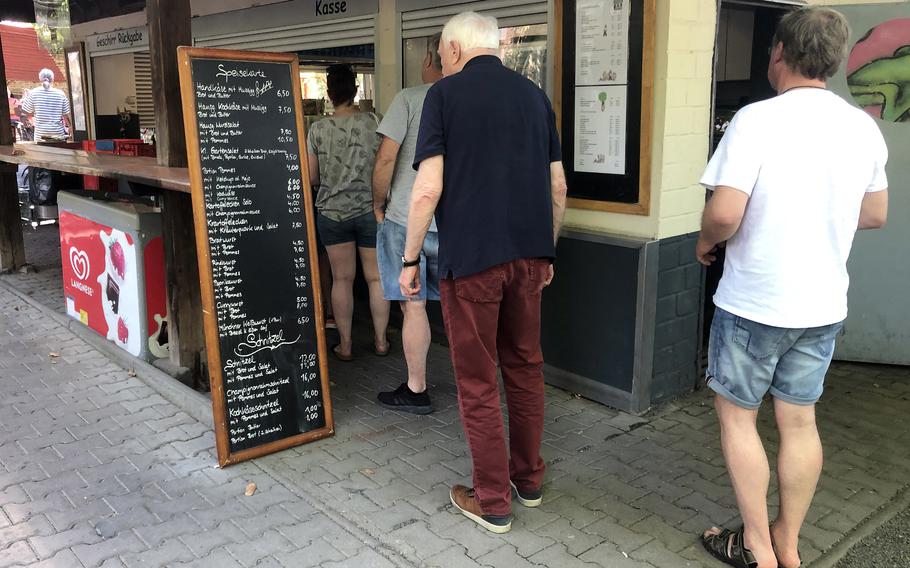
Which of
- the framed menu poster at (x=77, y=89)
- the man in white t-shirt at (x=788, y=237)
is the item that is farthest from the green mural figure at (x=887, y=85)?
the framed menu poster at (x=77, y=89)

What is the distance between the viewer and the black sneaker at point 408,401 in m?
4.38

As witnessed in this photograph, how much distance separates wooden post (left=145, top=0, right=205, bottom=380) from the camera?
4281 millimetres

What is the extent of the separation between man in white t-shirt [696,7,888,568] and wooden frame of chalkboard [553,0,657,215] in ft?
4.77

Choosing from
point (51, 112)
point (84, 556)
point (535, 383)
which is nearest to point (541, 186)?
point (535, 383)

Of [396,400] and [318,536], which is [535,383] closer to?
[318,536]

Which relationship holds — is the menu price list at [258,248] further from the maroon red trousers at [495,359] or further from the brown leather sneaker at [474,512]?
the maroon red trousers at [495,359]

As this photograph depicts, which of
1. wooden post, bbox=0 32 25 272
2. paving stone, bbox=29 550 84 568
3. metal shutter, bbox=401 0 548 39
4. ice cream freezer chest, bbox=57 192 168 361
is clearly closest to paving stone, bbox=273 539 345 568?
paving stone, bbox=29 550 84 568

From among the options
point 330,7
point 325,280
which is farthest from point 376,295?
point 330,7

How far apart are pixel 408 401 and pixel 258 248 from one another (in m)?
1.26

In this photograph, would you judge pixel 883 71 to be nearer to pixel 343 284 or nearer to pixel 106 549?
A: pixel 343 284

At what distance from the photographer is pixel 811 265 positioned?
8.27 ft

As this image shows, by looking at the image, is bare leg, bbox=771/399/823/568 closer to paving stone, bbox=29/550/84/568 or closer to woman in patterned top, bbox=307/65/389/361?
paving stone, bbox=29/550/84/568

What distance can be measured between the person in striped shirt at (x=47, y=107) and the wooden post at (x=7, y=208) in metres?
4.39

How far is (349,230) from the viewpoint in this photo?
16.7 feet
